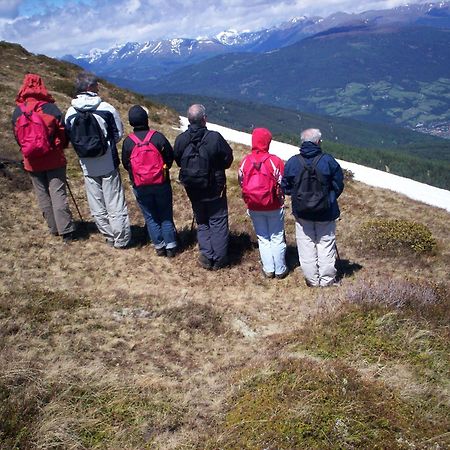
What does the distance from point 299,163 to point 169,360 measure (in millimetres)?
4062

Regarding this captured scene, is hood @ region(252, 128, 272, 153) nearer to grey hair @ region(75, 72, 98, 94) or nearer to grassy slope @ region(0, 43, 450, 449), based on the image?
grassy slope @ region(0, 43, 450, 449)

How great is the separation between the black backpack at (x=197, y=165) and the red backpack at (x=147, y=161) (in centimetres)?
64

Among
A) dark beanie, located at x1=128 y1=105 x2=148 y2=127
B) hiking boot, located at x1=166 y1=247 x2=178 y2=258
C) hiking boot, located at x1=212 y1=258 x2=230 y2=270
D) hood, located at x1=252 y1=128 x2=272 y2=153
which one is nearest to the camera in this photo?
hood, located at x1=252 y1=128 x2=272 y2=153

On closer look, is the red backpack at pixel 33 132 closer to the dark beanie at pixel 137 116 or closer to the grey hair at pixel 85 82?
the grey hair at pixel 85 82

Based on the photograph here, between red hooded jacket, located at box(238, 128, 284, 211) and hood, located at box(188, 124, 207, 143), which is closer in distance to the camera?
red hooded jacket, located at box(238, 128, 284, 211)

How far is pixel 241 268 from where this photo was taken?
963 cm

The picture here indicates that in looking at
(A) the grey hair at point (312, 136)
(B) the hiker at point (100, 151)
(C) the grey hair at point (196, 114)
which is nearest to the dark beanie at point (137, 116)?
(B) the hiker at point (100, 151)

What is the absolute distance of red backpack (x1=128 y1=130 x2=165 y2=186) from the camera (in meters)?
8.93

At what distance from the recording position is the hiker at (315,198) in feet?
25.6

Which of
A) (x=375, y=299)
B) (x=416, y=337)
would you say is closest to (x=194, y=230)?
(x=375, y=299)

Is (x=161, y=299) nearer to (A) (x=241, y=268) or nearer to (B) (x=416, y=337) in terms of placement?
(A) (x=241, y=268)

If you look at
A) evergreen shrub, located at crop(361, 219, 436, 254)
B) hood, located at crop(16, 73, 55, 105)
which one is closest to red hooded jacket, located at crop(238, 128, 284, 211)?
evergreen shrub, located at crop(361, 219, 436, 254)

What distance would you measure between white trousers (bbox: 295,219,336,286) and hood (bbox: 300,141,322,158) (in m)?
1.29

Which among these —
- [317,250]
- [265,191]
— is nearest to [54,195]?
[265,191]
